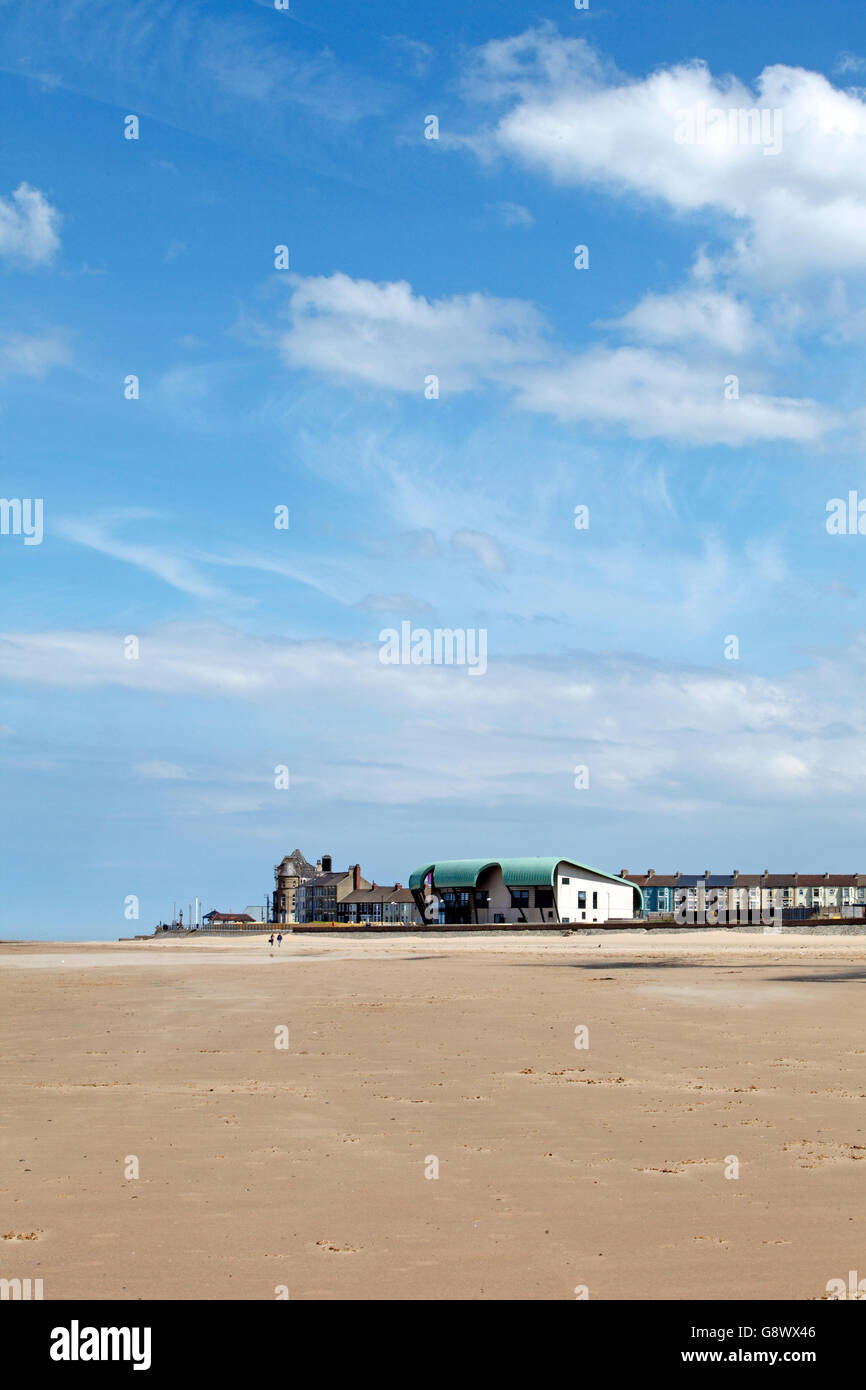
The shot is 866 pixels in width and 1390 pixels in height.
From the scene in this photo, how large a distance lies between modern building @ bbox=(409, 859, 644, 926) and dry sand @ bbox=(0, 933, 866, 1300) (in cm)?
8868

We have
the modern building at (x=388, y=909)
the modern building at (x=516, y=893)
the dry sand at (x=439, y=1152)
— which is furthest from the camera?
the modern building at (x=388, y=909)

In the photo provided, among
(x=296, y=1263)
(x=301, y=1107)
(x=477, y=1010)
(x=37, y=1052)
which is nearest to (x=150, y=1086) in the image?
(x=301, y=1107)

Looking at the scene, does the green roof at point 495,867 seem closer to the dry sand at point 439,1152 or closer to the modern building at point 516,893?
the modern building at point 516,893

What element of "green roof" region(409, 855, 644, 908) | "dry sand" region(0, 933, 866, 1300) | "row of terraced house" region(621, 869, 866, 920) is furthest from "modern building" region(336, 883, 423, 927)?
"dry sand" region(0, 933, 866, 1300)

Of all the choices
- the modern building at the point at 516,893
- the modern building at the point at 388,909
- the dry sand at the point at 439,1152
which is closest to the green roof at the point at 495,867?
the modern building at the point at 516,893

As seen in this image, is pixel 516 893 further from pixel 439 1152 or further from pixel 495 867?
pixel 439 1152

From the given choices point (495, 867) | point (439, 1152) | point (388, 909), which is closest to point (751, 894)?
point (388, 909)

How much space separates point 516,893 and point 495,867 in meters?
3.92

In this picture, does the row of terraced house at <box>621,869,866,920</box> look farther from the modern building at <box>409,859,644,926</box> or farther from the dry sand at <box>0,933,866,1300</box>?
the dry sand at <box>0,933,866,1300</box>

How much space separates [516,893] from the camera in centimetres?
11831

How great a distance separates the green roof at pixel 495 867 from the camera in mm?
116125

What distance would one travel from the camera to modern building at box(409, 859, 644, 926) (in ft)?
379

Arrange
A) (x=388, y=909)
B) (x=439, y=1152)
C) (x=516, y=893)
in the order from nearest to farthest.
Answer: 1. (x=439, y=1152)
2. (x=516, y=893)
3. (x=388, y=909)
